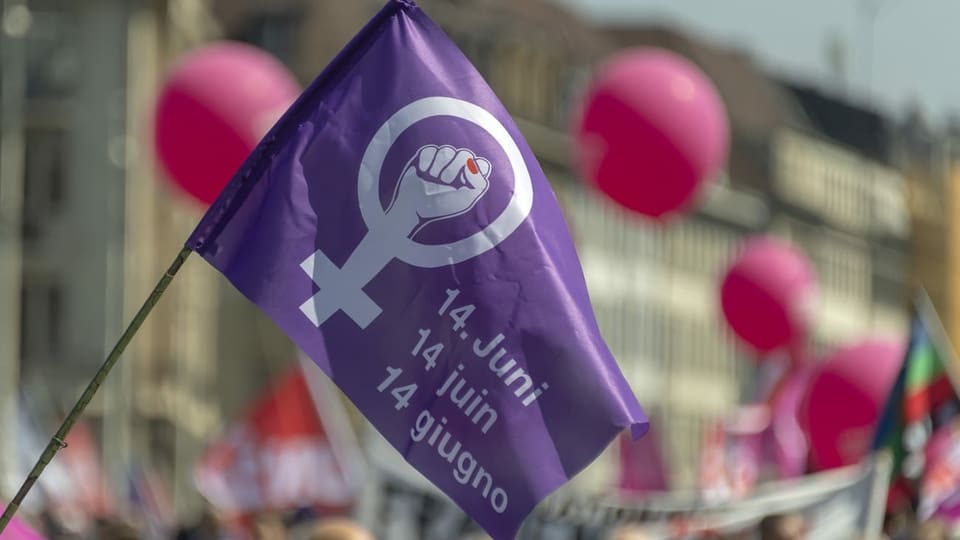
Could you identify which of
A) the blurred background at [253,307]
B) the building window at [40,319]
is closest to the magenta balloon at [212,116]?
the blurred background at [253,307]

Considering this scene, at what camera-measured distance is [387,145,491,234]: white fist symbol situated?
7578mm

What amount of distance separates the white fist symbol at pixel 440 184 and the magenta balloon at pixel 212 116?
868 centimetres

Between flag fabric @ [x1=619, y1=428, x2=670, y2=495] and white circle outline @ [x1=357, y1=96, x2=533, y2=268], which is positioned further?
flag fabric @ [x1=619, y1=428, x2=670, y2=495]

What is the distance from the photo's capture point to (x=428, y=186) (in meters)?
7.61

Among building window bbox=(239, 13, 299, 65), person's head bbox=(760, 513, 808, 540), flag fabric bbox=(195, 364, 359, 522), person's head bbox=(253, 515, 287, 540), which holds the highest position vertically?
building window bbox=(239, 13, 299, 65)

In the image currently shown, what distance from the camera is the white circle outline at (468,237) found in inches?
298

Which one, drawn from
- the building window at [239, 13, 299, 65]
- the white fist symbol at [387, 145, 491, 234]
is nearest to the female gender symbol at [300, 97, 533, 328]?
the white fist symbol at [387, 145, 491, 234]

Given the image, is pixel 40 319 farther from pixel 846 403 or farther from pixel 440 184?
pixel 440 184

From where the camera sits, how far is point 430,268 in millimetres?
7555

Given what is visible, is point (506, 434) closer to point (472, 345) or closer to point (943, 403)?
point (472, 345)

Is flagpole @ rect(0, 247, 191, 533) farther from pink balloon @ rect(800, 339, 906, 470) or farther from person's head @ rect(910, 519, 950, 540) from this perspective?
pink balloon @ rect(800, 339, 906, 470)

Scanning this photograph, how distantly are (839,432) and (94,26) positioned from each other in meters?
32.2

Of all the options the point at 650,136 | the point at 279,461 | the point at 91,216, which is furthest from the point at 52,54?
the point at 650,136

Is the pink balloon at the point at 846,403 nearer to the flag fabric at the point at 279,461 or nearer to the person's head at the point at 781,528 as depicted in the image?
the flag fabric at the point at 279,461
